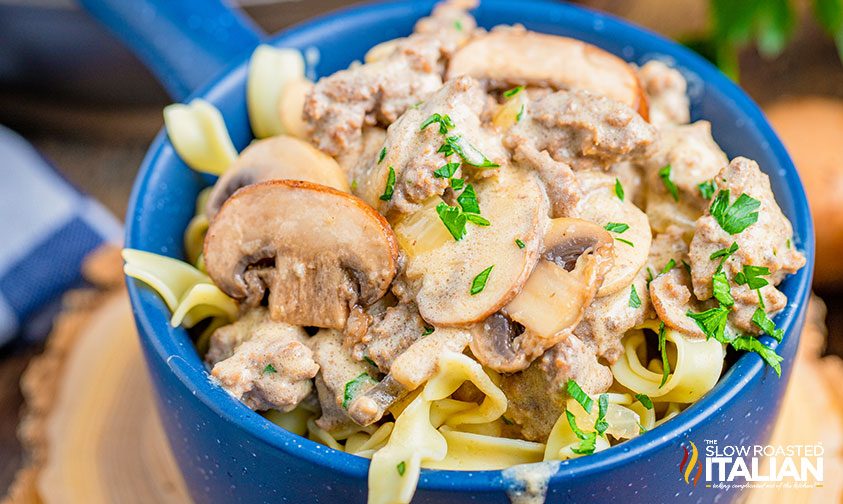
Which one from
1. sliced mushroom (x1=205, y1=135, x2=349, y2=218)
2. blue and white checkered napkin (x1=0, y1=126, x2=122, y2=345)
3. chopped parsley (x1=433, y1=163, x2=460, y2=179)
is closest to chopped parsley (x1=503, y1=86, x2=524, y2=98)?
chopped parsley (x1=433, y1=163, x2=460, y2=179)

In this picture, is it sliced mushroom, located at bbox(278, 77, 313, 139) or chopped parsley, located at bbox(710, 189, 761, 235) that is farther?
sliced mushroom, located at bbox(278, 77, 313, 139)

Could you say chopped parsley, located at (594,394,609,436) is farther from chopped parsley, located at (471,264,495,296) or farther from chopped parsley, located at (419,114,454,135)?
chopped parsley, located at (419,114,454,135)

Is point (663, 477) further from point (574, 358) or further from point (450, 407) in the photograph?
point (450, 407)

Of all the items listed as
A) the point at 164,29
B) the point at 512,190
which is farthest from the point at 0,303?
the point at 512,190

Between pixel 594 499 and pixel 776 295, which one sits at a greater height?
pixel 776 295

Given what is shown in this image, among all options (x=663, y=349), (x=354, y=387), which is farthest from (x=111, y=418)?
(x=663, y=349)
